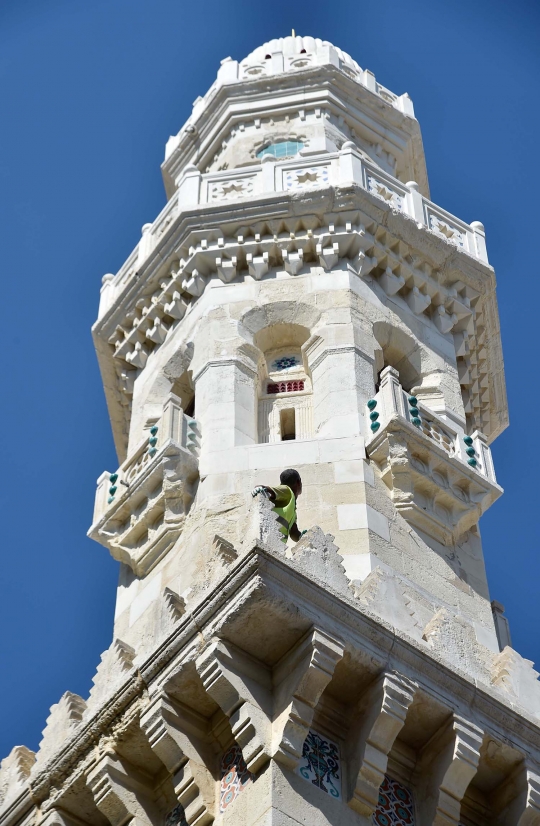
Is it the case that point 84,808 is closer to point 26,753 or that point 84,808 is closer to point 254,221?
point 26,753

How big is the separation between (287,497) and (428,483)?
2.77m

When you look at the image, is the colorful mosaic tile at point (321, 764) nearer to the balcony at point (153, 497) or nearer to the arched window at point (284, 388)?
the balcony at point (153, 497)

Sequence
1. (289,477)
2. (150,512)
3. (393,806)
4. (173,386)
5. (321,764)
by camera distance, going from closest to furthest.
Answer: (321,764)
(393,806)
(289,477)
(150,512)
(173,386)

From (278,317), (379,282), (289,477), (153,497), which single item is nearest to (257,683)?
(289,477)

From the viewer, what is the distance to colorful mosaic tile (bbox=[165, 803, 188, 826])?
48.2 ft

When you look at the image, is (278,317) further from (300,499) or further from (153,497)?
(300,499)

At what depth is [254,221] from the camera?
2219 centimetres

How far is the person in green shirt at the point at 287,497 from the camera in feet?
52.8

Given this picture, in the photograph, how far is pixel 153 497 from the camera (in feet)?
63.1

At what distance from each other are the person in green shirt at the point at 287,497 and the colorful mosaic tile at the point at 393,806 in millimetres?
2549

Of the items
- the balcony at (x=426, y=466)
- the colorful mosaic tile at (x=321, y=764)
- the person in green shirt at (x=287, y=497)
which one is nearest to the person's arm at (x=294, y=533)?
the person in green shirt at (x=287, y=497)

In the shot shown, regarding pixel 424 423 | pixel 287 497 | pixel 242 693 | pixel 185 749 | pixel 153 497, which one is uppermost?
pixel 424 423

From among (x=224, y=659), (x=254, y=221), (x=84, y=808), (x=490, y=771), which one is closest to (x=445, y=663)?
(x=490, y=771)

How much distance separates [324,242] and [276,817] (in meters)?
10.3
